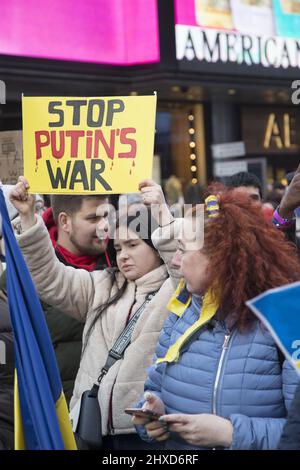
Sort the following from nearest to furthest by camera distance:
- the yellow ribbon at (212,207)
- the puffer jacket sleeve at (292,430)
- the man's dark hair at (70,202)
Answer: the puffer jacket sleeve at (292,430), the yellow ribbon at (212,207), the man's dark hair at (70,202)

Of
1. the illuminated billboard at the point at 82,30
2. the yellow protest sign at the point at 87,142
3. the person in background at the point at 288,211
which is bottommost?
the person in background at the point at 288,211

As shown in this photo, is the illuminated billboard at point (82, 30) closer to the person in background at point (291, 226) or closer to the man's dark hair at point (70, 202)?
the man's dark hair at point (70, 202)

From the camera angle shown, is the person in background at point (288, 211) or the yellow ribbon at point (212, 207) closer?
the yellow ribbon at point (212, 207)

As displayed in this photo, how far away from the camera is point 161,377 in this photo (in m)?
3.16

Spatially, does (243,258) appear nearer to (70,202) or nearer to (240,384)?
(240,384)

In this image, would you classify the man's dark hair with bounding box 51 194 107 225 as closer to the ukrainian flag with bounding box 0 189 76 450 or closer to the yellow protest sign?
the yellow protest sign

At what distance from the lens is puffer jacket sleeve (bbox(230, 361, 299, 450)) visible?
2736 mm

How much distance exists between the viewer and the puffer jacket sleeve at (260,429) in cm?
274

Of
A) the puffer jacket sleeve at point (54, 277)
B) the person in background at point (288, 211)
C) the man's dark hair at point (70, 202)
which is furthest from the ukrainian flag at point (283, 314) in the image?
the man's dark hair at point (70, 202)

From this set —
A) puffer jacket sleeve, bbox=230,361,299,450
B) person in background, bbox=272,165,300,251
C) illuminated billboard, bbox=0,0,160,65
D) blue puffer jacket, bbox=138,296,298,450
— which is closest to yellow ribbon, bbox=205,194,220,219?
blue puffer jacket, bbox=138,296,298,450

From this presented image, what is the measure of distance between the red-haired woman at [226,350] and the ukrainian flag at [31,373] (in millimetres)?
286

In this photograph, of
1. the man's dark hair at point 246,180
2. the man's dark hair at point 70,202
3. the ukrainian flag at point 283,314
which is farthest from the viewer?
the man's dark hair at point 246,180
